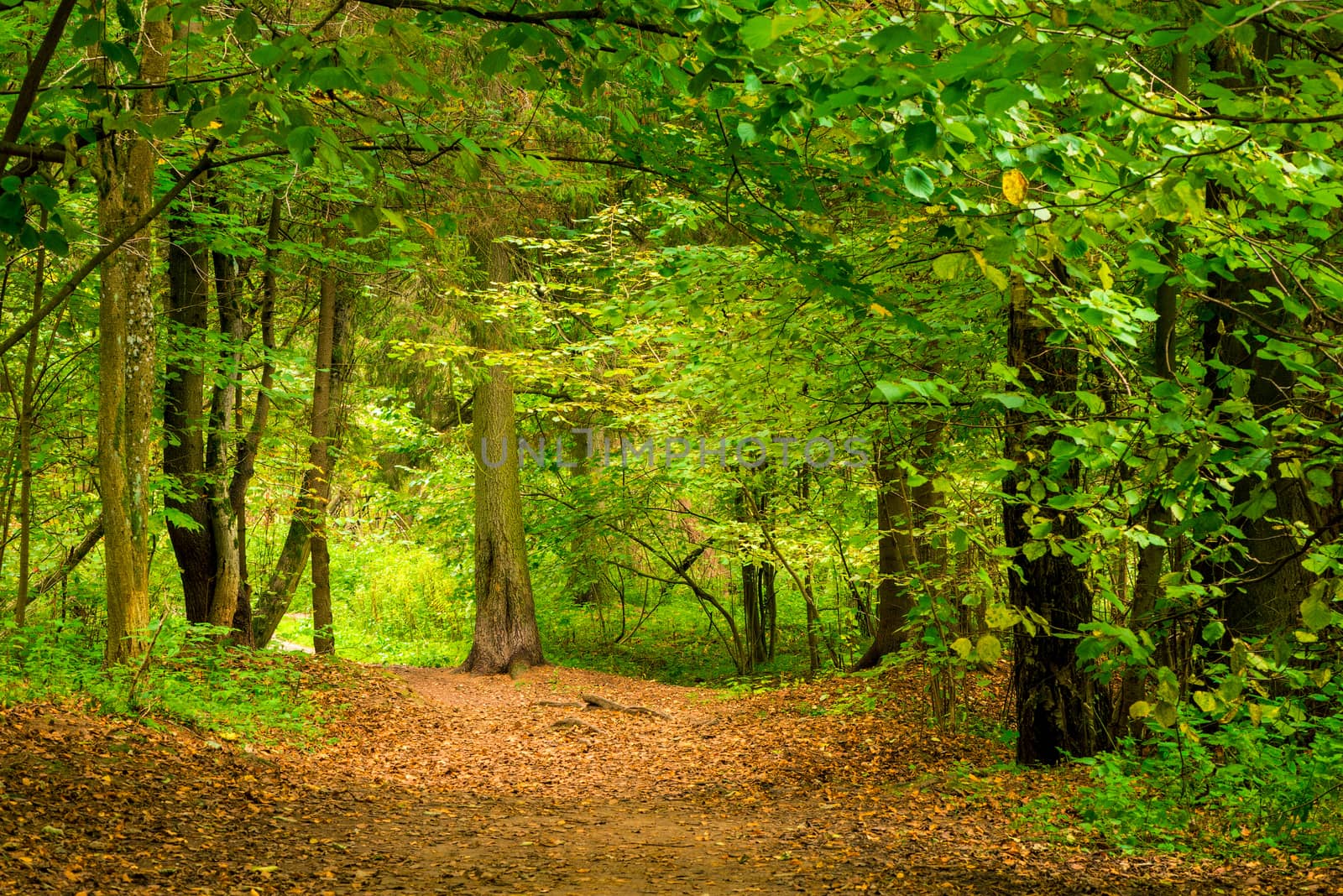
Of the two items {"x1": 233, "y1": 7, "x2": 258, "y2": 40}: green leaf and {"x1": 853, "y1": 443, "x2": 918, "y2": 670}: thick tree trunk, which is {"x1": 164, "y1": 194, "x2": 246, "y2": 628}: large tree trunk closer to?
{"x1": 853, "y1": 443, "x2": 918, "y2": 670}: thick tree trunk

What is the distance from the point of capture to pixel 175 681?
26.2ft

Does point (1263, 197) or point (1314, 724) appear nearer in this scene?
point (1263, 197)

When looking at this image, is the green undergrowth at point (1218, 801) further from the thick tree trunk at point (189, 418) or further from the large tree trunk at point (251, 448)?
the large tree trunk at point (251, 448)

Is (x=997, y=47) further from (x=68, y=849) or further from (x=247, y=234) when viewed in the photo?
(x=247, y=234)

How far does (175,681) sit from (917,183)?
741 cm

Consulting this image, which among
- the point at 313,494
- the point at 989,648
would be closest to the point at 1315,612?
the point at 989,648

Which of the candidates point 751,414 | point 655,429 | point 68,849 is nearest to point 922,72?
point 68,849

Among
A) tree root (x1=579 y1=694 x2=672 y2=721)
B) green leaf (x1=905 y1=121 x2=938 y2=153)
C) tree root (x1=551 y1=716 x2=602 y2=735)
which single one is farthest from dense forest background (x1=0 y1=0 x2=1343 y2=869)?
tree root (x1=551 y1=716 x2=602 y2=735)

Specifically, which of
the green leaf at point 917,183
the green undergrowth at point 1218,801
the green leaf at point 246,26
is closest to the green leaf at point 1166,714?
the green leaf at point 917,183

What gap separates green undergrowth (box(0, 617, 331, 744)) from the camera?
7035 mm

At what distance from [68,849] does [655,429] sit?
9847 millimetres

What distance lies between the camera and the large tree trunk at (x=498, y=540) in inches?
552

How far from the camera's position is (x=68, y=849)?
445cm

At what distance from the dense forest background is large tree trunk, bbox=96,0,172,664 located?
0.04m
